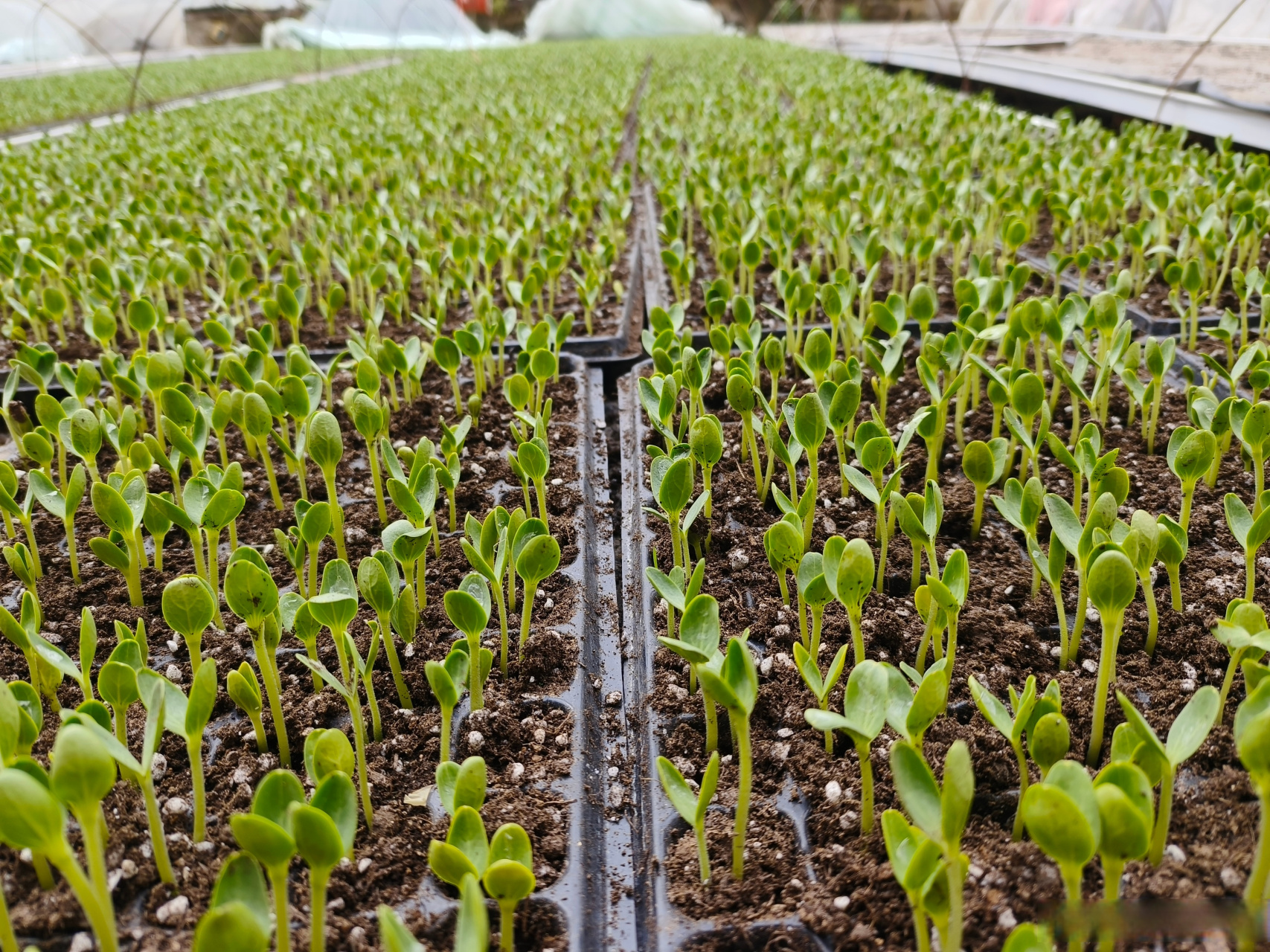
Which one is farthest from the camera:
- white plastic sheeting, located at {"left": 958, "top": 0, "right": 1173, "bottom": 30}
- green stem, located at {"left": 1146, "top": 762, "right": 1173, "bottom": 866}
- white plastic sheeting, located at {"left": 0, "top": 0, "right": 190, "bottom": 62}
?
white plastic sheeting, located at {"left": 0, "top": 0, "right": 190, "bottom": 62}

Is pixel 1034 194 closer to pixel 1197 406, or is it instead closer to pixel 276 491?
pixel 1197 406

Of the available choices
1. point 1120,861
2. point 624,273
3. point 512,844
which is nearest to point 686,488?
point 512,844

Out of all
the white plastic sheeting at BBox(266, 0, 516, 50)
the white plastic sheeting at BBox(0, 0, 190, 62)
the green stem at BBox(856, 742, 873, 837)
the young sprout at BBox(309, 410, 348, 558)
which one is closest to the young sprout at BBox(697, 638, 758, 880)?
the green stem at BBox(856, 742, 873, 837)

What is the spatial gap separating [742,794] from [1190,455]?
28.5 inches

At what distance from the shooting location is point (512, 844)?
72cm

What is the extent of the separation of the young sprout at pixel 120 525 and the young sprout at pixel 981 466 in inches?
42.3

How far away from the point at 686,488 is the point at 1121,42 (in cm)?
926

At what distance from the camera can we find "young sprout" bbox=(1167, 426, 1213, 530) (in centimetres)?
108

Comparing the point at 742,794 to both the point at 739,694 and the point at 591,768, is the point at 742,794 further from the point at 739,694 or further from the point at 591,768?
the point at 591,768

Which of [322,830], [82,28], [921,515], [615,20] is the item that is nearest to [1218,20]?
[921,515]

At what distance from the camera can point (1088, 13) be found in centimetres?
1285

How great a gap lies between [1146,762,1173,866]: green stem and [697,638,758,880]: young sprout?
33 cm

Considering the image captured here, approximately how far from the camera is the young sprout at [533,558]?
39.5 inches

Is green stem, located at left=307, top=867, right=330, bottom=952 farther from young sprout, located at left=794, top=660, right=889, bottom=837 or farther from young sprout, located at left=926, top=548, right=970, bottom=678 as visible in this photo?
young sprout, located at left=926, top=548, right=970, bottom=678
